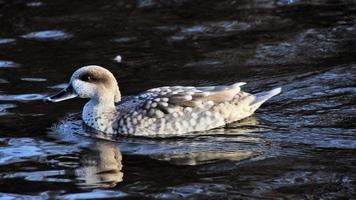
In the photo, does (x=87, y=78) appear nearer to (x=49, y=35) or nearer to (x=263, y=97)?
(x=263, y=97)

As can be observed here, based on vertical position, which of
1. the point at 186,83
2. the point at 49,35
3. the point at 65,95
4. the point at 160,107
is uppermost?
the point at 49,35

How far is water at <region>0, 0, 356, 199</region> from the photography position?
28.8 feet

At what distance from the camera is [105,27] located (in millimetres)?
15430

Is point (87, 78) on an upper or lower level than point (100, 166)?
upper

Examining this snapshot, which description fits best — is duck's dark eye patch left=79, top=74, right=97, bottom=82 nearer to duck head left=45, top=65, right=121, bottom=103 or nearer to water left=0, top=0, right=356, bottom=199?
duck head left=45, top=65, right=121, bottom=103

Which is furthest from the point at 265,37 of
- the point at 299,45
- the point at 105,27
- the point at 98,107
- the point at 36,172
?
the point at 36,172

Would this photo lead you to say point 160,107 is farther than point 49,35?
No

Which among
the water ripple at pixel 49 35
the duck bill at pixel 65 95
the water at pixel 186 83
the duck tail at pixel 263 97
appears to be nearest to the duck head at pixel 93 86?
the duck bill at pixel 65 95

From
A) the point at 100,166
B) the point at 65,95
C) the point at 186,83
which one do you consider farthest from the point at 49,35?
the point at 100,166

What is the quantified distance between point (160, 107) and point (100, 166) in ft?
4.67

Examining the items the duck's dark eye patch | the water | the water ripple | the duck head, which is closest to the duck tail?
the water

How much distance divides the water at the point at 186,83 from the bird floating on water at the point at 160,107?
186 millimetres

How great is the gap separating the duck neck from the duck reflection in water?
0.49m

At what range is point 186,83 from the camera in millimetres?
12383
